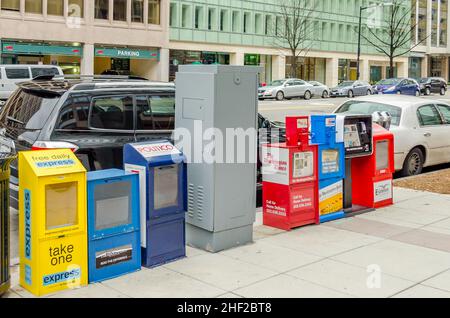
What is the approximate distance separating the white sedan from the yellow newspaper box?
24.3 ft

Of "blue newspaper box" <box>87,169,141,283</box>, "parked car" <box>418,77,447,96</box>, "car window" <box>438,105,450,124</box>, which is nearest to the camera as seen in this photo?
"blue newspaper box" <box>87,169,141,283</box>

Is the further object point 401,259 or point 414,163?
point 414,163

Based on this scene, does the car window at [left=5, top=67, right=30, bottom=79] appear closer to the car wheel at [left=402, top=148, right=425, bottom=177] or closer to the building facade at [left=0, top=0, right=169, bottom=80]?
the building facade at [left=0, top=0, right=169, bottom=80]

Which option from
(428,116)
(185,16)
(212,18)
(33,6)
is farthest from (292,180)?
(212,18)

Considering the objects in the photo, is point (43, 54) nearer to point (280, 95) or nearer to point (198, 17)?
point (198, 17)

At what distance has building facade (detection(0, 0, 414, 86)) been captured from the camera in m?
41.9

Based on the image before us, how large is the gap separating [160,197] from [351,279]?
1.97 metres

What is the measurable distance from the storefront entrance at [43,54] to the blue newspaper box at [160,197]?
122 ft

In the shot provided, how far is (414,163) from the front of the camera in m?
11.9

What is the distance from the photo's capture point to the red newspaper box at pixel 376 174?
8727 millimetres

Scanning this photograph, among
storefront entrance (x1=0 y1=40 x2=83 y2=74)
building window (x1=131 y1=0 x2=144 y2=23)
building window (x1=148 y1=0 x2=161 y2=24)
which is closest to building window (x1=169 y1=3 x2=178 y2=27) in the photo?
building window (x1=148 y1=0 x2=161 y2=24)

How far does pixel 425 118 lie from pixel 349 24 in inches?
2296
